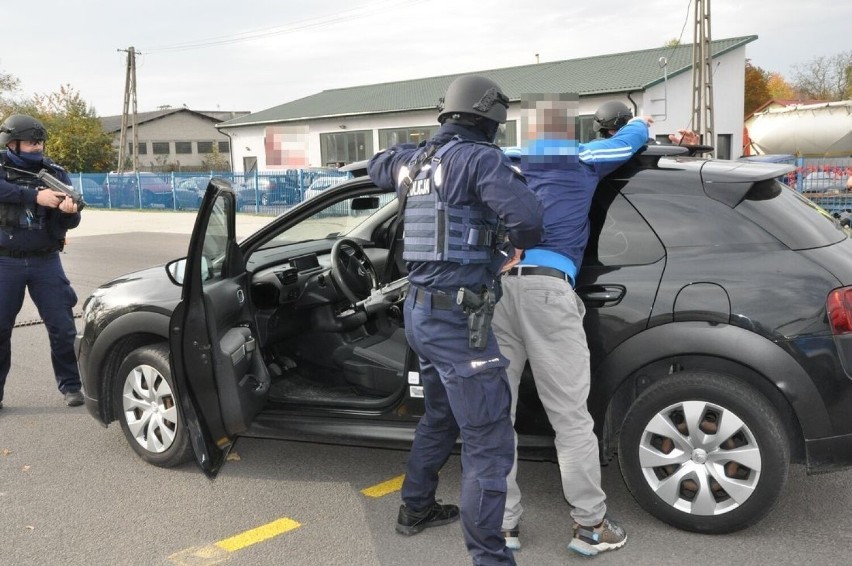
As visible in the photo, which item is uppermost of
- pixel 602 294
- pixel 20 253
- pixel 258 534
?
pixel 20 253

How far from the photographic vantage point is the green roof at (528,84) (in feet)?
88.6

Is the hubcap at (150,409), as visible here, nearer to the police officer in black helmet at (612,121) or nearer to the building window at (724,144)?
the police officer in black helmet at (612,121)

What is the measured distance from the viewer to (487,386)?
273 cm

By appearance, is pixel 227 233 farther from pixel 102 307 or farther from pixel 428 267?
pixel 428 267

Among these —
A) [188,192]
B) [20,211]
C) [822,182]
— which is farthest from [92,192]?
[20,211]

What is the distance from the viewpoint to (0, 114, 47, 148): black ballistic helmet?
4.71 metres

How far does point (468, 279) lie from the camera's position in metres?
2.74

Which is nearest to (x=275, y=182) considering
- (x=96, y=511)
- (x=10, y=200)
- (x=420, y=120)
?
(x=420, y=120)

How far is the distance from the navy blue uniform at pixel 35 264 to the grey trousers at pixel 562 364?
3.34 meters

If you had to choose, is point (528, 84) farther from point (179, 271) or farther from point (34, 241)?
point (179, 271)

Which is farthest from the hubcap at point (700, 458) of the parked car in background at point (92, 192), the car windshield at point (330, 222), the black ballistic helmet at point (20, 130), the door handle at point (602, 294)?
the parked car in background at point (92, 192)

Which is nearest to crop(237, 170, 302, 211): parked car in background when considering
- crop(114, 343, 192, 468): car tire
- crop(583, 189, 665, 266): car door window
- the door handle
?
crop(114, 343, 192, 468): car tire

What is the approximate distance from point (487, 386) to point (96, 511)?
6.87 ft

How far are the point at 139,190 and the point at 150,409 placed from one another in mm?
27575
